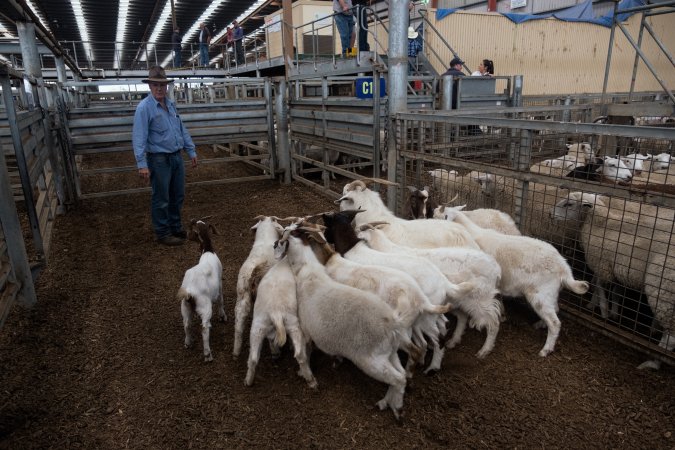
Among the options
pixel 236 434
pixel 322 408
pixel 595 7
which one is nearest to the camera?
pixel 236 434

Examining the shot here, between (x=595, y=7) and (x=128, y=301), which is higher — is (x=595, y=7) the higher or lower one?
the higher one

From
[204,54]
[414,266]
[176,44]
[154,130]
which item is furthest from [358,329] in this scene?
[204,54]

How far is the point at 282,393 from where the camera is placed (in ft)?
10.3

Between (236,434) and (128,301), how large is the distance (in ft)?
7.54

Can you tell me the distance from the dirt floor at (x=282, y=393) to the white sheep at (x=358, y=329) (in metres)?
0.30

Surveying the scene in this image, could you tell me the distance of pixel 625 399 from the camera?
3.01 meters

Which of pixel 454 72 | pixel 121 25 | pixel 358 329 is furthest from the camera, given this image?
pixel 121 25

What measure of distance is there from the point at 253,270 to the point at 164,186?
2.90 m

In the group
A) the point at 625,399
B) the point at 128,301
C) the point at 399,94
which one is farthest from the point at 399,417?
the point at 399,94

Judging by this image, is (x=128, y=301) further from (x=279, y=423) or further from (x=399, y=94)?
(x=399, y=94)

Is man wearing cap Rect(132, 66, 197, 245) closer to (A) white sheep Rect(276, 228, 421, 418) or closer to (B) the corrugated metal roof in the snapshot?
(A) white sheep Rect(276, 228, 421, 418)

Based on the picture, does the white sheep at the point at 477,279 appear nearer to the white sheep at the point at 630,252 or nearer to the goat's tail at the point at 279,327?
the white sheep at the point at 630,252

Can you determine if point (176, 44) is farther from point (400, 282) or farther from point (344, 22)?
point (400, 282)

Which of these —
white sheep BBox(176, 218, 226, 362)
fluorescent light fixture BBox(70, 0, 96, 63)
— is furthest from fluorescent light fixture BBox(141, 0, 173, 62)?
white sheep BBox(176, 218, 226, 362)
